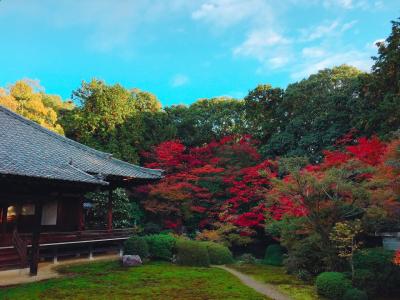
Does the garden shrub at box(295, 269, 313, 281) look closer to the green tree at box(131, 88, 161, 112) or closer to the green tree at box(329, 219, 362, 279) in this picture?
the green tree at box(329, 219, 362, 279)

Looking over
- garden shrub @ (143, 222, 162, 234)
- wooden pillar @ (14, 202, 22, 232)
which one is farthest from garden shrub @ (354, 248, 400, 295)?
garden shrub @ (143, 222, 162, 234)

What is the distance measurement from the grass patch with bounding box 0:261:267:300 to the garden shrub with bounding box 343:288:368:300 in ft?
9.36

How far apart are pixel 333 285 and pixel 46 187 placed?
1051 centimetres

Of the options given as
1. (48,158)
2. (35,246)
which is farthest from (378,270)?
(48,158)

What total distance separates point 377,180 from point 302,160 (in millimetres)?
8421

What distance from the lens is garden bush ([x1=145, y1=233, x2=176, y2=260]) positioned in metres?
17.2

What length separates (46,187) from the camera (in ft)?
42.6

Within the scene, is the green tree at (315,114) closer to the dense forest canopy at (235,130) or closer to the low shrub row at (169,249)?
the dense forest canopy at (235,130)

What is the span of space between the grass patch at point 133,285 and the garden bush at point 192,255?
5.56 ft

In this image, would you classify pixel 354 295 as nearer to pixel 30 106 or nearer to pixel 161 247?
pixel 161 247

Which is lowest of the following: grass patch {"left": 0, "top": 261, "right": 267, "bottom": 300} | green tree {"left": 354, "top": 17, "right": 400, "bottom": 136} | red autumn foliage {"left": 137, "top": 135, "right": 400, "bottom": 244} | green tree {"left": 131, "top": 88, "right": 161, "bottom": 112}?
grass patch {"left": 0, "top": 261, "right": 267, "bottom": 300}

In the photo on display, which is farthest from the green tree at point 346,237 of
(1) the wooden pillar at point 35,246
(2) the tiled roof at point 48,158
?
(1) the wooden pillar at point 35,246

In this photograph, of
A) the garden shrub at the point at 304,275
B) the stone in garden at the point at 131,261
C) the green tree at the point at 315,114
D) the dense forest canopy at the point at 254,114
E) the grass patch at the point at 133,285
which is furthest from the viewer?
the green tree at the point at 315,114

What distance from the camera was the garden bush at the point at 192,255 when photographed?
1662cm
